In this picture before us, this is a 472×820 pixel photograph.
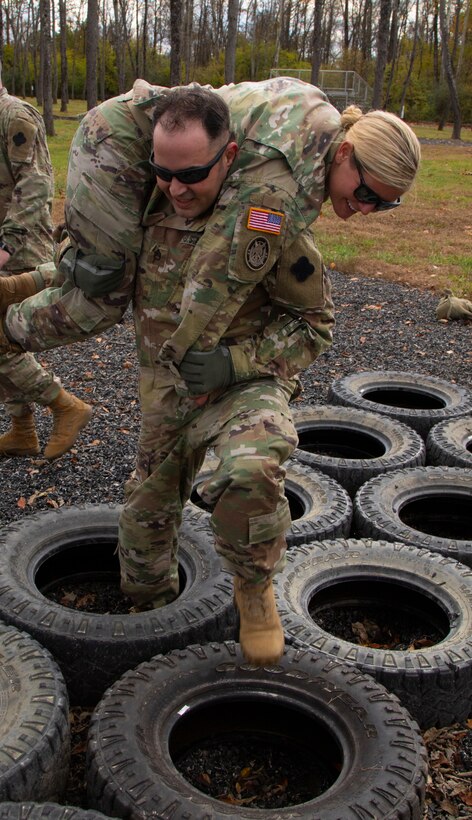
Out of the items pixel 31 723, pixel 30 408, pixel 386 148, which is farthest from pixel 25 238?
pixel 31 723

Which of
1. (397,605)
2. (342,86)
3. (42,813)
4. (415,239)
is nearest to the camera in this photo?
(42,813)

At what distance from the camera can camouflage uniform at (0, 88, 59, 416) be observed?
16.5 feet

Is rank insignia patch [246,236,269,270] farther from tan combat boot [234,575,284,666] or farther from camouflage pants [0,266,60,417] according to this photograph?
camouflage pants [0,266,60,417]

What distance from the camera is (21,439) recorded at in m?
5.46

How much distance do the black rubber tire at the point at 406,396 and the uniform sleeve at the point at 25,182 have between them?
249 cm

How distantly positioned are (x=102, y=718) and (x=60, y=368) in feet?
16.5

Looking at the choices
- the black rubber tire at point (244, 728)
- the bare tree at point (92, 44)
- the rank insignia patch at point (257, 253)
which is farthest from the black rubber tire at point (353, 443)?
the bare tree at point (92, 44)

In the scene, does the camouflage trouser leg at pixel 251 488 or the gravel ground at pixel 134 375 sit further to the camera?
the gravel ground at pixel 134 375

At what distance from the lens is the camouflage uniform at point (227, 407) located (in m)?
2.76

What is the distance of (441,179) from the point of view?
77.3ft

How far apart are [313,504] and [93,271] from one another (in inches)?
80.3

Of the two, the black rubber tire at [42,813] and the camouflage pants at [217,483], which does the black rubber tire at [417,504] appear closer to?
the camouflage pants at [217,483]

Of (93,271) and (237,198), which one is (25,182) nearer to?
(93,271)

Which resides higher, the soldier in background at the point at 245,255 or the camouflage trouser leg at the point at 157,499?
the soldier in background at the point at 245,255
